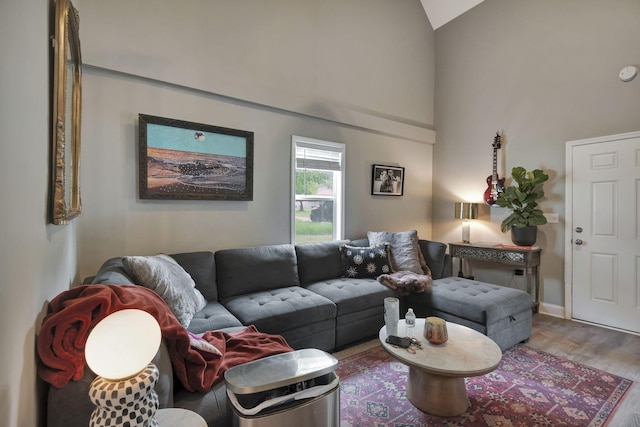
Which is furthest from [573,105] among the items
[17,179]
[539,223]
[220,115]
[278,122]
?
[17,179]

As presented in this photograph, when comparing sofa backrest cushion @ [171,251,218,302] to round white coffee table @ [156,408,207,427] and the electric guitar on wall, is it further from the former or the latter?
the electric guitar on wall

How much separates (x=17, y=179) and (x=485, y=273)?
4.66 m

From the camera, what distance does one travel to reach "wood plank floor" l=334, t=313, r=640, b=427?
6.46 feet

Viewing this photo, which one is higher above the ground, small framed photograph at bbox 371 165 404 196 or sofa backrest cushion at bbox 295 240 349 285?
small framed photograph at bbox 371 165 404 196

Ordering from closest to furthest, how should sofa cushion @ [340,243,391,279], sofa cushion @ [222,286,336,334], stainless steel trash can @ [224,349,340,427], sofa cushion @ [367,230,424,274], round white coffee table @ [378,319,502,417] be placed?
stainless steel trash can @ [224,349,340,427] → round white coffee table @ [378,319,502,417] → sofa cushion @ [222,286,336,334] → sofa cushion @ [340,243,391,279] → sofa cushion @ [367,230,424,274]

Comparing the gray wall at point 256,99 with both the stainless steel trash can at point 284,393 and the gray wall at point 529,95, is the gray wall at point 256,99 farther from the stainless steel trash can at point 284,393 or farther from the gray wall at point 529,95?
the stainless steel trash can at point 284,393

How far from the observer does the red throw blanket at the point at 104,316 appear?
3.12 feet

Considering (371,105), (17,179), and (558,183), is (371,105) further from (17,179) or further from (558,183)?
(17,179)

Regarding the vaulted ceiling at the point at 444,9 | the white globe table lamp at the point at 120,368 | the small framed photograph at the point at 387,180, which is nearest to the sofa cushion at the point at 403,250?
the small framed photograph at the point at 387,180

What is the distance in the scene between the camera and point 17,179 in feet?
2.63

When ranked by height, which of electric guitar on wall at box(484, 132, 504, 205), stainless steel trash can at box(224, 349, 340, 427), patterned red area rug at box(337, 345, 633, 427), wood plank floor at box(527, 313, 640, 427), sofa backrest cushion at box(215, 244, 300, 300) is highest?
electric guitar on wall at box(484, 132, 504, 205)

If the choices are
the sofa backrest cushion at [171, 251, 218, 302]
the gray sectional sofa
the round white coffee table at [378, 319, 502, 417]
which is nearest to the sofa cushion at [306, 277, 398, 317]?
the gray sectional sofa

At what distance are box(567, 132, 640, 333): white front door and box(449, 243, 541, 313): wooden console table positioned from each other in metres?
0.33

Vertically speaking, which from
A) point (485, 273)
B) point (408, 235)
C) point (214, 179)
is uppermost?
point (214, 179)
